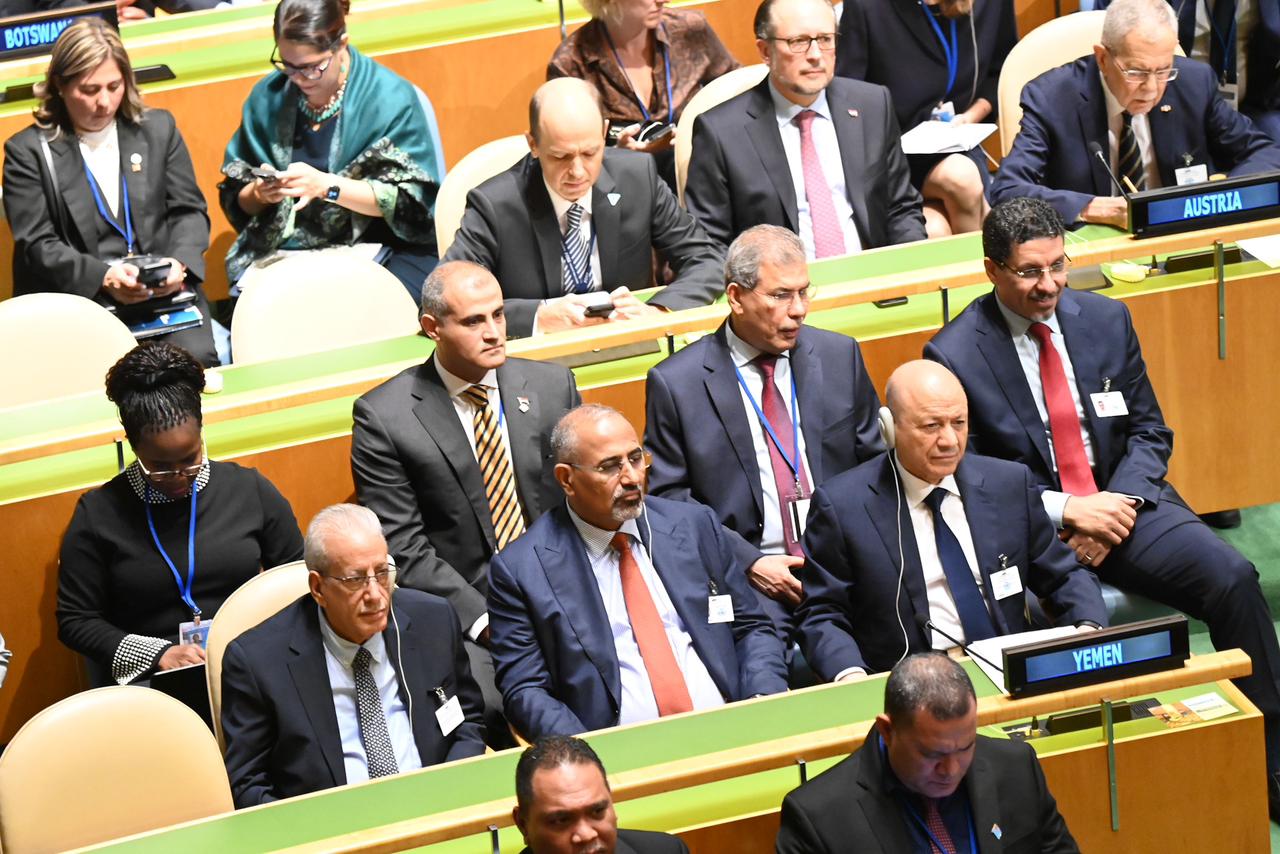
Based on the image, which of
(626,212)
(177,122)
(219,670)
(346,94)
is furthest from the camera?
(177,122)

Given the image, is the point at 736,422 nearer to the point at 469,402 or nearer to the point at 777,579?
the point at 777,579

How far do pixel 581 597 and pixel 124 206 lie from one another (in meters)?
2.12

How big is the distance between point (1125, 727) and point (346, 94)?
9.69 feet

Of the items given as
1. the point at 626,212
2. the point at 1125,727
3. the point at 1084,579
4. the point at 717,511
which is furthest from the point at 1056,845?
the point at 626,212

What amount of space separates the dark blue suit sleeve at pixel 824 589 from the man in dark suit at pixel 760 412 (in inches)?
8.0

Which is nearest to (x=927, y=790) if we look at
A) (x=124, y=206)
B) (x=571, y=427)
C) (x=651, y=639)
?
(x=651, y=639)

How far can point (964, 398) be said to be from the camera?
12.6 feet

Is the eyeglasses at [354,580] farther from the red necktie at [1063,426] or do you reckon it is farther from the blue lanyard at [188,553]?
the red necktie at [1063,426]

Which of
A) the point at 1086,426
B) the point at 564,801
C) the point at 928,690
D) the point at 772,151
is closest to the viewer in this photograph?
the point at 564,801

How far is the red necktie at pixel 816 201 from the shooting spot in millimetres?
5098

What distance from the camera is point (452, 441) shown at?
4.11m

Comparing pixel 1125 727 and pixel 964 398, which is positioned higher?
pixel 964 398

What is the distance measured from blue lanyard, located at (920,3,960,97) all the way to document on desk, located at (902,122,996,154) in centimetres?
21

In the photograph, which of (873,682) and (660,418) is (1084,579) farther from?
(660,418)
